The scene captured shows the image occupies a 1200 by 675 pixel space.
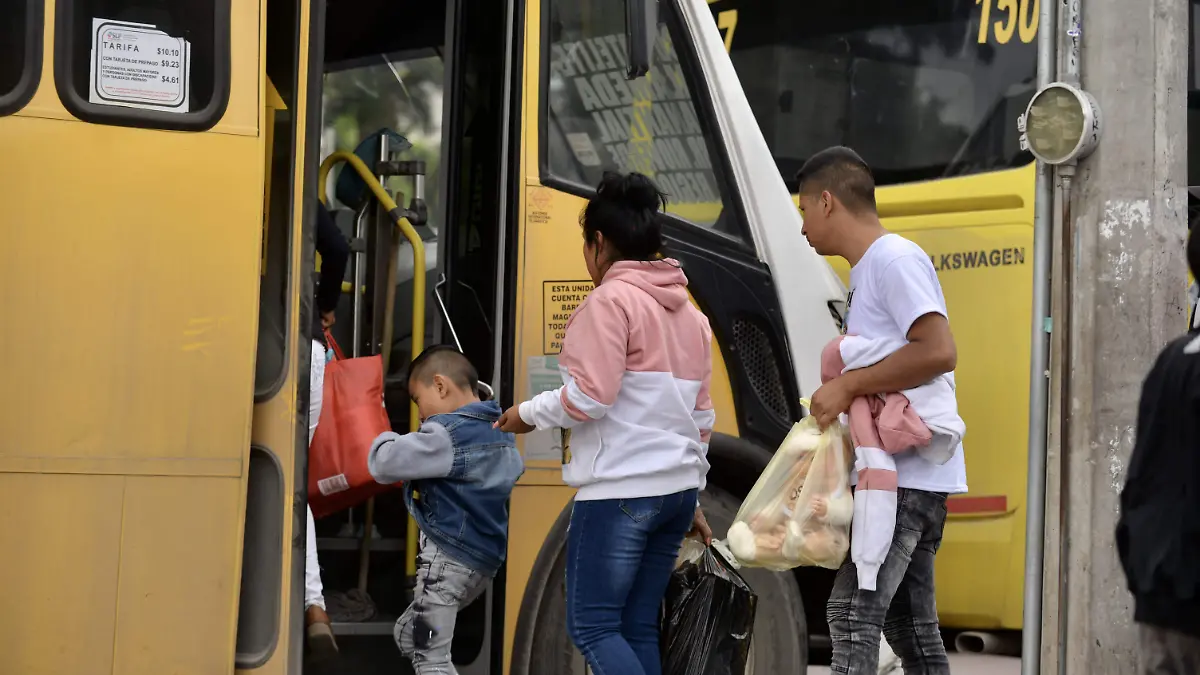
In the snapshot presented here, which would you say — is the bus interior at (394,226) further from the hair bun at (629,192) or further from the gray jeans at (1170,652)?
the gray jeans at (1170,652)

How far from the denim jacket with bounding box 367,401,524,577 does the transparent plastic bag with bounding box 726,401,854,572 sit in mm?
920

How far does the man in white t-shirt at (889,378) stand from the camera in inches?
141

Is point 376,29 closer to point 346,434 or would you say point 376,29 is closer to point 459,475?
point 346,434

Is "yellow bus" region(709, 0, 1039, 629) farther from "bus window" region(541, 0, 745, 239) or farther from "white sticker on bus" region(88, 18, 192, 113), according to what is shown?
"white sticker on bus" region(88, 18, 192, 113)

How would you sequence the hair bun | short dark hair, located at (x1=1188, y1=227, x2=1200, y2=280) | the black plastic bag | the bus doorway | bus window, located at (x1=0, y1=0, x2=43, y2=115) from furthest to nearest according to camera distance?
the bus doorway, the black plastic bag, the hair bun, bus window, located at (x1=0, y1=0, x2=43, y2=115), short dark hair, located at (x1=1188, y1=227, x2=1200, y2=280)

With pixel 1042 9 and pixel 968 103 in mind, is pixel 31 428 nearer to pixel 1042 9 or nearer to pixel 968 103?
pixel 1042 9

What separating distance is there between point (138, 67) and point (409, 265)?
2.09 m

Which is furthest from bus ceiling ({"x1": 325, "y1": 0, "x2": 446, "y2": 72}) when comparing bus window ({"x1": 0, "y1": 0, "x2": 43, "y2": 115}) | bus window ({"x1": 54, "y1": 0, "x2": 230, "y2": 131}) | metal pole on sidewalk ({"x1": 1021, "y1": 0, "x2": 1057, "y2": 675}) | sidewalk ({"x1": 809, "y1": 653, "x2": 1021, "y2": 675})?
sidewalk ({"x1": 809, "y1": 653, "x2": 1021, "y2": 675})

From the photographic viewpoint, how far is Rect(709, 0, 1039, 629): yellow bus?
6957 mm

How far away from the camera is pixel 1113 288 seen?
12.7 ft

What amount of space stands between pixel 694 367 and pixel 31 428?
170 cm

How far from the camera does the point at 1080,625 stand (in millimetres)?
3863

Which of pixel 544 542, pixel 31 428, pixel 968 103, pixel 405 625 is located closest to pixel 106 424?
pixel 31 428

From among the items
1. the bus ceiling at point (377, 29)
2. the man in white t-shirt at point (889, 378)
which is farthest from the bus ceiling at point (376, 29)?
the man in white t-shirt at point (889, 378)
